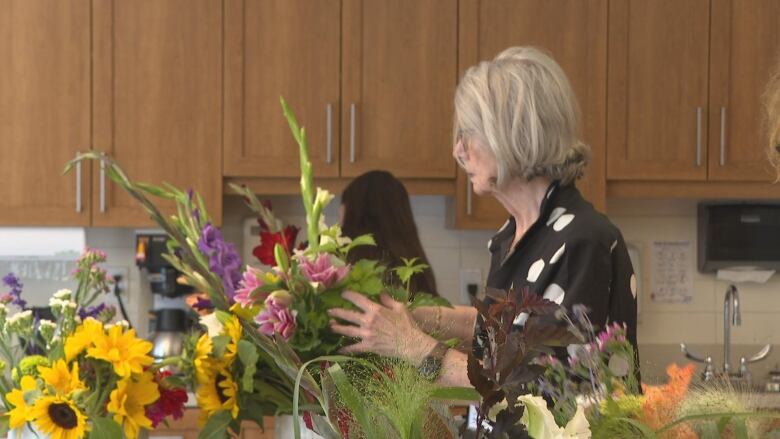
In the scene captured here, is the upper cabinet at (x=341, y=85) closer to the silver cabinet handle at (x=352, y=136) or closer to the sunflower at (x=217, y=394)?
the silver cabinet handle at (x=352, y=136)

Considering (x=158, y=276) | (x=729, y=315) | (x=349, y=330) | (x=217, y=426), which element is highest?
(x=349, y=330)

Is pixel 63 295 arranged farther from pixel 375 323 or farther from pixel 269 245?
pixel 375 323

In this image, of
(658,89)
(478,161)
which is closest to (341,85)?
(658,89)

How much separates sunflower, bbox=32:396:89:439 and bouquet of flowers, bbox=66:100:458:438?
12cm

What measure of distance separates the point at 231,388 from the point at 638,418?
30.8 inches

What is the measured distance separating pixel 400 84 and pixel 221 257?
101 inches

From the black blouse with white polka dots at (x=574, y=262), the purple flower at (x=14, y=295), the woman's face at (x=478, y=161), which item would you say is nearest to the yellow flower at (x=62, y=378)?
the purple flower at (x=14, y=295)

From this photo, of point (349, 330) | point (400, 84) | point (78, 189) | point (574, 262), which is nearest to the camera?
point (349, 330)

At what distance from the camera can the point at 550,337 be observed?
1.78 feet

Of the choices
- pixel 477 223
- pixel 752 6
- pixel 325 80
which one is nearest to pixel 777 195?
pixel 752 6

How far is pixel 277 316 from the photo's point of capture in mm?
1240

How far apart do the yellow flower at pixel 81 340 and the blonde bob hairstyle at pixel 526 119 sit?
0.82m

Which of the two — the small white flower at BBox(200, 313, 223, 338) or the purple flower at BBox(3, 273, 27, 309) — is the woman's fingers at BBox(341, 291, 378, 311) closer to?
the small white flower at BBox(200, 313, 223, 338)

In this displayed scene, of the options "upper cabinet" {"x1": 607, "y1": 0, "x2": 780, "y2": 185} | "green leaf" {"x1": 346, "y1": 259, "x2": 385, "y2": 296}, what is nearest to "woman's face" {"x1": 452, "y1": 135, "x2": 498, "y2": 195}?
"green leaf" {"x1": 346, "y1": 259, "x2": 385, "y2": 296}
